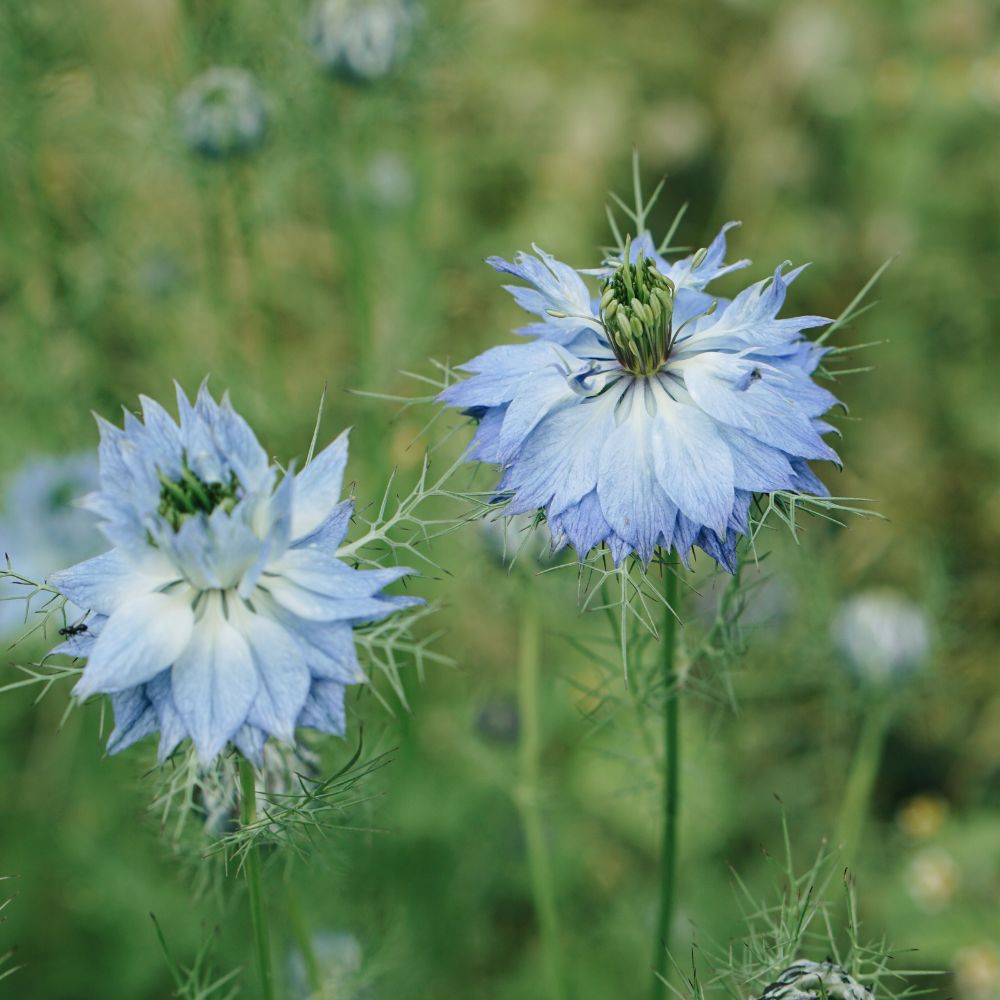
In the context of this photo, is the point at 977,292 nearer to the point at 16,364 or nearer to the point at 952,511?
the point at 952,511

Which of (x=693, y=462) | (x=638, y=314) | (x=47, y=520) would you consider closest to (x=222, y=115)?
(x=47, y=520)

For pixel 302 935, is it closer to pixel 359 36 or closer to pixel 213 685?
pixel 213 685

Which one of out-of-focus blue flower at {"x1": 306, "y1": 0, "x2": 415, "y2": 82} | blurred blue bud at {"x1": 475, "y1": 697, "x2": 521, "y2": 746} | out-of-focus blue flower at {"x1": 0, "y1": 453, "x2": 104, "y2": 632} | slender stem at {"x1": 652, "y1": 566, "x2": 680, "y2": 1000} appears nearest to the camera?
slender stem at {"x1": 652, "y1": 566, "x2": 680, "y2": 1000}

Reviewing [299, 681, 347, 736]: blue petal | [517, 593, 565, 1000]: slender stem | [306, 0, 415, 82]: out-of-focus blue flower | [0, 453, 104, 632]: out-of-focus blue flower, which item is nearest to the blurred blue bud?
[517, 593, 565, 1000]: slender stem

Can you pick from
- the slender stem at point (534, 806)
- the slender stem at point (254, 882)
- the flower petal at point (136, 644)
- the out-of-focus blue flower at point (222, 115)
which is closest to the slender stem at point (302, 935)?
the slender stem at point (254, 882)

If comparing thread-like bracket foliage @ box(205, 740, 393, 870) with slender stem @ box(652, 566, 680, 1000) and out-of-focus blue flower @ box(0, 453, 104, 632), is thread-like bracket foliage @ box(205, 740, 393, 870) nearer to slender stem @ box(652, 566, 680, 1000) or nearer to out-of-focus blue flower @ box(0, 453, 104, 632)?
slender stem @ box(652, 566, 680, 1000)

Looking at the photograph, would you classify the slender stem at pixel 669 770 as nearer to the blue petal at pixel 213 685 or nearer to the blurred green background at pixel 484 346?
the blurred green background at pixel 484 346
